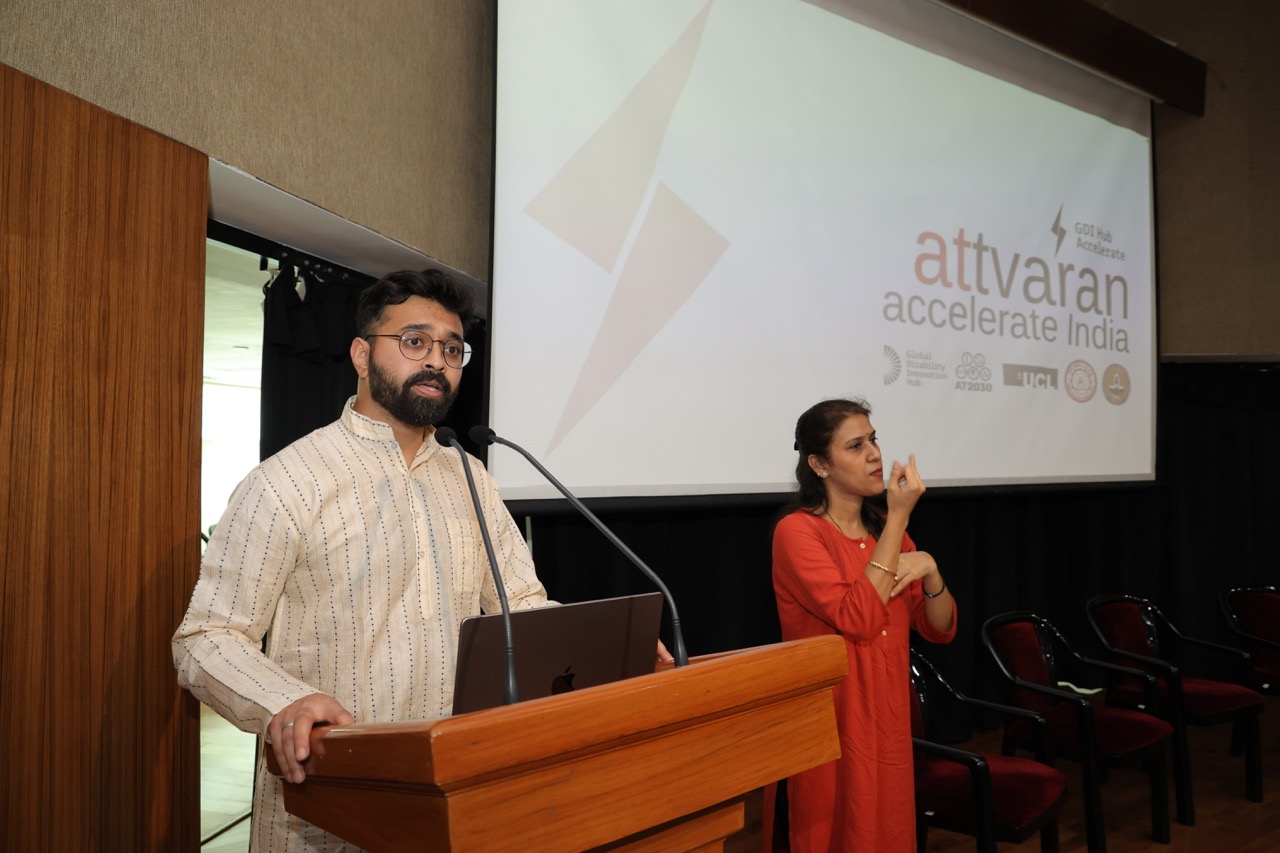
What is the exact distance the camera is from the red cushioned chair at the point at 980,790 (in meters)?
2.58

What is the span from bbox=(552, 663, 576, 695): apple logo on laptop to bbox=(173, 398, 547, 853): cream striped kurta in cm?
39

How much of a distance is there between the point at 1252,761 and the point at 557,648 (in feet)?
12.4

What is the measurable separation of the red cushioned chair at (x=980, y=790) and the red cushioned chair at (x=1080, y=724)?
0.28 m

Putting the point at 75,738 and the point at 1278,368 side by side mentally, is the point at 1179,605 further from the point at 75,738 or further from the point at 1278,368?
the point at 75,738

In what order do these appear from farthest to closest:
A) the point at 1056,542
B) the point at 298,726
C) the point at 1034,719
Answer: the point at 1056,542, the point at 1034,719, the point at 298,726

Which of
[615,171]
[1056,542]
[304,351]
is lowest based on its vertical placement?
[1056,542]

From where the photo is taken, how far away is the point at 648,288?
3092mm

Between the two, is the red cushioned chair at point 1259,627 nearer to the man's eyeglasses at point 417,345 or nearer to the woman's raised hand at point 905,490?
the woman's raised hand at point 905,490

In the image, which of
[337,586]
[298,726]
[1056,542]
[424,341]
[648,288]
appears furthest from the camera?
[1056,542]

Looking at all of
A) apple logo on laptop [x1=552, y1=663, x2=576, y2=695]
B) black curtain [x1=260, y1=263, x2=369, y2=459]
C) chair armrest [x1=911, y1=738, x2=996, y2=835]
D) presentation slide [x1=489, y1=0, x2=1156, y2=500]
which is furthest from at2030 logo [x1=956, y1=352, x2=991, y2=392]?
apple logo on laptop [x1=552, y1=663, x2=576, y2=695]

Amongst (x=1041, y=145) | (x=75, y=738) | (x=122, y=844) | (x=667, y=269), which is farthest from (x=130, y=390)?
(x=1041, y=145)

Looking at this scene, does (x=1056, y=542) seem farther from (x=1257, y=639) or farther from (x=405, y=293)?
(x=405, y=293)

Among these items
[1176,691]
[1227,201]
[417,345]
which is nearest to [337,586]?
[417,345]

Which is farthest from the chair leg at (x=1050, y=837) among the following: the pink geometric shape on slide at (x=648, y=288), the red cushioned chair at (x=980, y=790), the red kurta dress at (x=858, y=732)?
the pink geometric shape on slide at (x=648, y=288)
